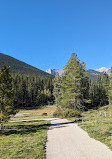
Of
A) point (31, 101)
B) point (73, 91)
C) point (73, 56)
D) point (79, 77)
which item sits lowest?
point (31, 101)

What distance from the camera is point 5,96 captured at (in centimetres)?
1697

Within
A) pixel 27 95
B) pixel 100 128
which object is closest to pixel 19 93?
pixel 27 95

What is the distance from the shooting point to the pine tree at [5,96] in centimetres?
1627

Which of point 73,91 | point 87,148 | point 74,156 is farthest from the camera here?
point 73,91

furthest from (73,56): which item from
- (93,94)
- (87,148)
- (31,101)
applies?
(31,101)

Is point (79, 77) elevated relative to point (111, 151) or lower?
elevated

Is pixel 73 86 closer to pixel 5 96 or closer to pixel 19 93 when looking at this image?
pixel 5 96

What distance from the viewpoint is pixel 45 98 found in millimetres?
96375

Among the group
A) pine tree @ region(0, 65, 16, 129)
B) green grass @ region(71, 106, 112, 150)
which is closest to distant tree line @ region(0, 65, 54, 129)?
pine tree @ region(0, 65, 16, 129)

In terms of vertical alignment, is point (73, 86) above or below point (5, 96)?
above

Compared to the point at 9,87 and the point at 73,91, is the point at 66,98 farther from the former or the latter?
the point at 9,87

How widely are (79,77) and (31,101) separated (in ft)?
216

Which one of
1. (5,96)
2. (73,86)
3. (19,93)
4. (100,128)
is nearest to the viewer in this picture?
(100,128)

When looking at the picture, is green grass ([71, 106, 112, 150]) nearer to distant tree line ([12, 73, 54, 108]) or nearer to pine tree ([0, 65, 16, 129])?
pine tree ([0, 65, 16, 129])
